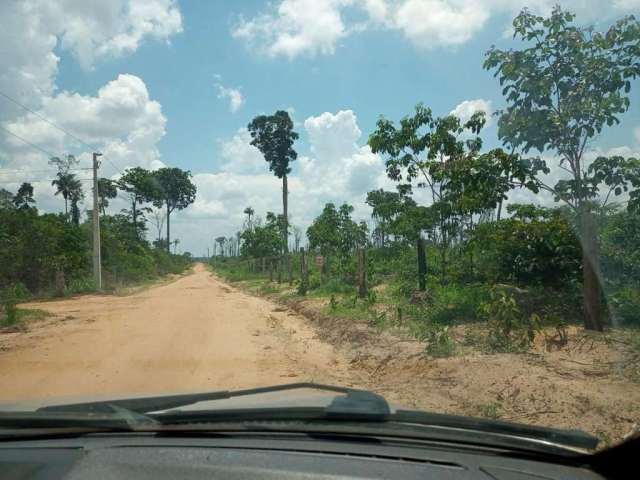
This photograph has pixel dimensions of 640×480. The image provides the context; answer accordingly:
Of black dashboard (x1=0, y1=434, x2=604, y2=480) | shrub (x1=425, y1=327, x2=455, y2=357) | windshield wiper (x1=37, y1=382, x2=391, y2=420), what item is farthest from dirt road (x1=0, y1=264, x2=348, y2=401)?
black dashboard (x1=0, y1=434, x2=604, y2=480)

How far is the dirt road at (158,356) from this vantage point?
655 cm

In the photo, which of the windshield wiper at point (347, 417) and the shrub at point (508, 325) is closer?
the windshield wiper at point (347, 417)

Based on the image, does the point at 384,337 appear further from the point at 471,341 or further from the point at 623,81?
the point at 623,81

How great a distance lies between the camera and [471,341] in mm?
8016

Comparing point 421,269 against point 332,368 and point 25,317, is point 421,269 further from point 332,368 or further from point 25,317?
point 25,317

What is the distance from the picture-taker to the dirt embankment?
17.4ft

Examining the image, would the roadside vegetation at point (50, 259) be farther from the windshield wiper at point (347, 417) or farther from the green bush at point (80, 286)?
the windshield wiper at point (347, 417)

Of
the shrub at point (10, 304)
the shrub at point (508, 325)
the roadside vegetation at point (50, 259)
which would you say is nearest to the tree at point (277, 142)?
the roadside vegetation at point (50, 259)

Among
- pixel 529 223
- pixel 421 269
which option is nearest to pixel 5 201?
pixel 421 269

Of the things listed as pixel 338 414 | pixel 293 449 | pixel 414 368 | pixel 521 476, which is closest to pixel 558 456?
pixel 521 476

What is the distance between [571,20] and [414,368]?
508cm

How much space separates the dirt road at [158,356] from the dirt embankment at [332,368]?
0.02 metres

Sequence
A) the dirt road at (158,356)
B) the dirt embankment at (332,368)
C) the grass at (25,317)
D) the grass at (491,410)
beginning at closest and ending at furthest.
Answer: the grass at (491,410) → the dirt embankment at (332,368) → the dirt road at (158,356) → the grass at (25,317)

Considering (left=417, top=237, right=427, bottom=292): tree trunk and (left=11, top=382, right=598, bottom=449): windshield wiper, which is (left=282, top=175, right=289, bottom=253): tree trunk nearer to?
(left=417, top=237, right=427, bottom=292): tree trunk
